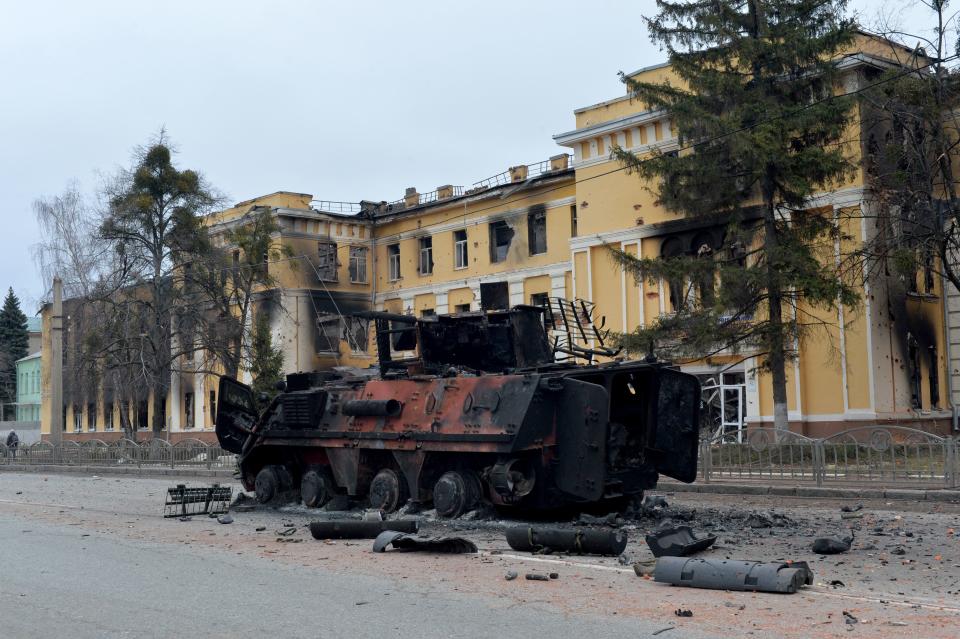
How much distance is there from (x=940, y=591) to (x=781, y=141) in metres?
17.5

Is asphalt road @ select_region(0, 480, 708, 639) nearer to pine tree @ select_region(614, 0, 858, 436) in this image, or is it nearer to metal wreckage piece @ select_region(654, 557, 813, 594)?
metal wreckage piece @ select_region(654, 557, 813, 594)

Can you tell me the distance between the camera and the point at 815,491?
59.4 feet

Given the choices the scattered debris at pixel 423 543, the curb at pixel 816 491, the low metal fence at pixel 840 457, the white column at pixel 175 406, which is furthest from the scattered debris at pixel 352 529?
the white column at pixel 175 406

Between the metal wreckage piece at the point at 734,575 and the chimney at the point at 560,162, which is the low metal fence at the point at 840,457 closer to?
the metal wreckage piece at the point at 734,575

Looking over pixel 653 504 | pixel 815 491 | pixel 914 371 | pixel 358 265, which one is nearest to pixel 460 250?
pixel 358 265

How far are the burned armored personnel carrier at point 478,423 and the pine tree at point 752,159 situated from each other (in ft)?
31.0

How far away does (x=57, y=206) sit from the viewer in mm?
47875

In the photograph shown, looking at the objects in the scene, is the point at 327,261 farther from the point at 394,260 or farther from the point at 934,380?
the point at 934,380

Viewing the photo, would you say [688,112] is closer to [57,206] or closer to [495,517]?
[495,517]

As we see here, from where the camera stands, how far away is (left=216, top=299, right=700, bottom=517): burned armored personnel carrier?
13273mm

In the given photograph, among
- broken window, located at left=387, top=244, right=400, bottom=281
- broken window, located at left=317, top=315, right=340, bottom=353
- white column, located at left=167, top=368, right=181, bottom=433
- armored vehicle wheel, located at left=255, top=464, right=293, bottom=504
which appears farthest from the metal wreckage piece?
white column, located at left=167, top=368, right=181, bottom=433

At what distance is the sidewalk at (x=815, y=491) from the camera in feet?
54.7

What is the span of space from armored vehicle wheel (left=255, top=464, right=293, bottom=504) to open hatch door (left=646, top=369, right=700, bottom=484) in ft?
20.4

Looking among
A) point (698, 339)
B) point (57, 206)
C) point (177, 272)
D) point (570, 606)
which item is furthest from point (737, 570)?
point (57, 206)
